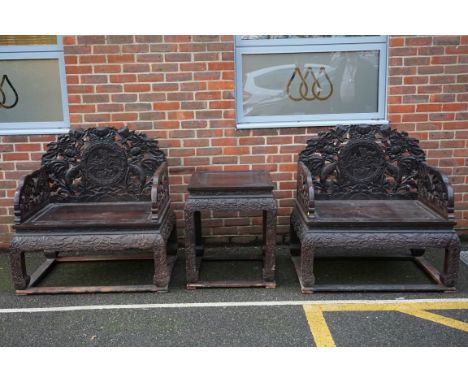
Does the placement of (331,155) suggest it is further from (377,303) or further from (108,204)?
(108,204)

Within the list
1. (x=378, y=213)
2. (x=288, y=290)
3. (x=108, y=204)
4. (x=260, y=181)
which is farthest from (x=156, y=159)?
(x=378, y=213)

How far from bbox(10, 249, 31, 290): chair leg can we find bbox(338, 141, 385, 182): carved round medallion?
8.33 ft

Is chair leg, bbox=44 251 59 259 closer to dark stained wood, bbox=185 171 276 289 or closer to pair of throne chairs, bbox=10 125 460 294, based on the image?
pair of throne chairs, bbox=10 125 460 294

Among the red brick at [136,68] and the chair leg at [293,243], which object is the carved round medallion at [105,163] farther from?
the chair leg at [293,243]

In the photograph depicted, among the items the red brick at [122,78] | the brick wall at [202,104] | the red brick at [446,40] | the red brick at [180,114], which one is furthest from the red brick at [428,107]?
the red brick at [122,78]

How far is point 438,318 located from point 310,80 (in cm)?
223

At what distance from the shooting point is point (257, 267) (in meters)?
3.91

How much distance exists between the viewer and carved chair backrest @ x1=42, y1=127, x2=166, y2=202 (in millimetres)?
3863

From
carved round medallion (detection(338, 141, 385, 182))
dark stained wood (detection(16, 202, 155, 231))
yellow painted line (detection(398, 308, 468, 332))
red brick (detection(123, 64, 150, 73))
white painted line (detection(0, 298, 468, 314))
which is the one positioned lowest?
yellow painted line (detection(398, 308, 468, 332))

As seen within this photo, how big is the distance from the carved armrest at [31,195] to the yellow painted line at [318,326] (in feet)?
6.91

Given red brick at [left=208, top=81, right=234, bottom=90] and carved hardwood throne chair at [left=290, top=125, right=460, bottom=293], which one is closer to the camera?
carved hardwood throne chair at [left=290, top=125, right=460, bottom=293]

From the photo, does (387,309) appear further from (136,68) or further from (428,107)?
(136,68)

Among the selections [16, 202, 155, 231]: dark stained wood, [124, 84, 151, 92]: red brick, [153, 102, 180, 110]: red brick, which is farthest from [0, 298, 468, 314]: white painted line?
[124, 84, 151, 92]: red brick

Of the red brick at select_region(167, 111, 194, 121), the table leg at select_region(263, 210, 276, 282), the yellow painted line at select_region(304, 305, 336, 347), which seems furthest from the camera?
the red brick at select_region(167, 111, 194, 121)
